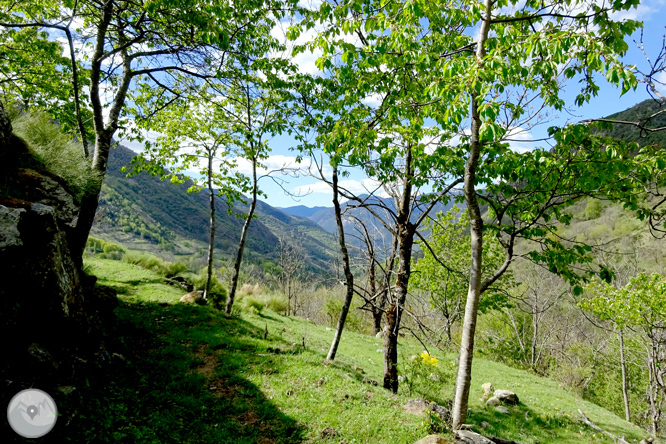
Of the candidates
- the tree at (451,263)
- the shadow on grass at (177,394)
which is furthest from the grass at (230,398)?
the tree at (451,263)

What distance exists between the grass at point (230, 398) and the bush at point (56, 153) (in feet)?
11.4

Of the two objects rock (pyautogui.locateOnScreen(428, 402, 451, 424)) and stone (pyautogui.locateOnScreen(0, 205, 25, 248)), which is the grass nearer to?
rock (pyautogui.locateOnScreen(428, 402, 451, 424))

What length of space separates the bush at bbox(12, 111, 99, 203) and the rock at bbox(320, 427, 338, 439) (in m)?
6.18

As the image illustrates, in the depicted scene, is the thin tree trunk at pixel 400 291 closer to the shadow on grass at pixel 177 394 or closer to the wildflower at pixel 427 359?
the wildflower at pixel 427 359

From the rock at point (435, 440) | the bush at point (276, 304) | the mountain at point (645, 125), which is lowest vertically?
the bush at point (276, 304)

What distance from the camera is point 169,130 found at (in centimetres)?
1077

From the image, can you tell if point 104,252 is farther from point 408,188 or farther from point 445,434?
point 445,434

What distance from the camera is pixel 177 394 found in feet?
17.9

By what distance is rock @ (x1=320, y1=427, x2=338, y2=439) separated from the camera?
4.80 meters

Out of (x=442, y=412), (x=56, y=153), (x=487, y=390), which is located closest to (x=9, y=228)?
(x=56, y=153)

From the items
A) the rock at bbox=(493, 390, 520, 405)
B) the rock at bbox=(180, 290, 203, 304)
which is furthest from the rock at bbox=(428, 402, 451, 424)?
the rock at bbox=(180, 290, 203, 304)

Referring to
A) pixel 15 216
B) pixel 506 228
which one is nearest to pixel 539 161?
pixel 506 228

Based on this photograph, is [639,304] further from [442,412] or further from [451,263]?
[442,412]

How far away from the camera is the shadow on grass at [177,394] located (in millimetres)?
4062
